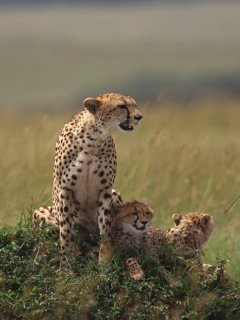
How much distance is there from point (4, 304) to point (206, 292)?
1313 millimetres

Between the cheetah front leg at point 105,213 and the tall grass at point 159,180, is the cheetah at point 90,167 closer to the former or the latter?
the cheetah front leg at point 105,213

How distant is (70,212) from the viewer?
14.3 feet

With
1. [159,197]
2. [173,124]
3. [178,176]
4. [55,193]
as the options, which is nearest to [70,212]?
[55,193]

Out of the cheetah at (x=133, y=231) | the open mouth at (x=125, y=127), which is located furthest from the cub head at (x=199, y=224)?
the open mouth at (x=125, y=127)

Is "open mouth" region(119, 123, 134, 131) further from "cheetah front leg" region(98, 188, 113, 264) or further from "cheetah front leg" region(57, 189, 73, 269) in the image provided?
"cheetah front leg" region(57, 189, 73, 269)

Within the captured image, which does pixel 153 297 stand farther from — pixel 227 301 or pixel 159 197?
pixel 159 197

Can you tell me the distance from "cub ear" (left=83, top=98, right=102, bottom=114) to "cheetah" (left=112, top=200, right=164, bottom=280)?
0.80 metres

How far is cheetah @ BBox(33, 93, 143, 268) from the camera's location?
13.5 feet

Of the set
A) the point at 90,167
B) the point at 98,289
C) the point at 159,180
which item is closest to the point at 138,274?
the point at 98,289

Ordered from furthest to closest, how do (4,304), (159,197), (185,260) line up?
(159,197) → (185,260) → (4,304)

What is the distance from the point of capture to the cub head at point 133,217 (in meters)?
4.29

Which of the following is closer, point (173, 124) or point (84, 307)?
point (84, 307)

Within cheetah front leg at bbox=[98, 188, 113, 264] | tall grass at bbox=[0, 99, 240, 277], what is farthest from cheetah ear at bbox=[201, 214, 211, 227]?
tall grass at bbox=[0, 99, 240, 277]

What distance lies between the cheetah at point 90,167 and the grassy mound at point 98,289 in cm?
22
